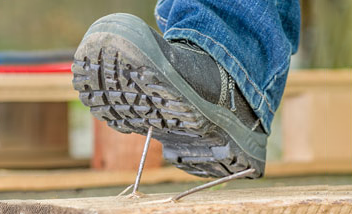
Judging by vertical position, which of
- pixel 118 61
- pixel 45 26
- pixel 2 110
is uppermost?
pixel 118 61

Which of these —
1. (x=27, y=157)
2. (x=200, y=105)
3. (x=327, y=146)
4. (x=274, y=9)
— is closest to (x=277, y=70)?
(x=274, y=9)

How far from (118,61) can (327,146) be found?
1.61 m

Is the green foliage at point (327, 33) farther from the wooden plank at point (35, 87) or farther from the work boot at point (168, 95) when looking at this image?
the work boot at point (168, 95)

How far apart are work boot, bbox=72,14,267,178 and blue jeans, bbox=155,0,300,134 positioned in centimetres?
2

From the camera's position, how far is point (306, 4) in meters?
4.06

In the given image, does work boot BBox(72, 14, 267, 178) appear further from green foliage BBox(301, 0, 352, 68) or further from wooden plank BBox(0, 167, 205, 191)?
green foliage BBox(301, 0, 352, 68)

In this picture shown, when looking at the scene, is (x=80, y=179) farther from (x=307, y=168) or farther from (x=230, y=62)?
(x=230, y=62)

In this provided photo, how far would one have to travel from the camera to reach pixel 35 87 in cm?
191

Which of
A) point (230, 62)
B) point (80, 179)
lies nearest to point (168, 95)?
point (230, 62)

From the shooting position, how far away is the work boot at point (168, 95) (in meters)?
0.72

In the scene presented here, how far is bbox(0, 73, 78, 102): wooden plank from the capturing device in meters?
1.89

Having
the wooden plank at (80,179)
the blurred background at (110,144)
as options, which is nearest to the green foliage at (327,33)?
the blurred background at (110,144)

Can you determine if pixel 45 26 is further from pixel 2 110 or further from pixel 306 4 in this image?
pixel 2 110

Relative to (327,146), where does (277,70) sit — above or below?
above
